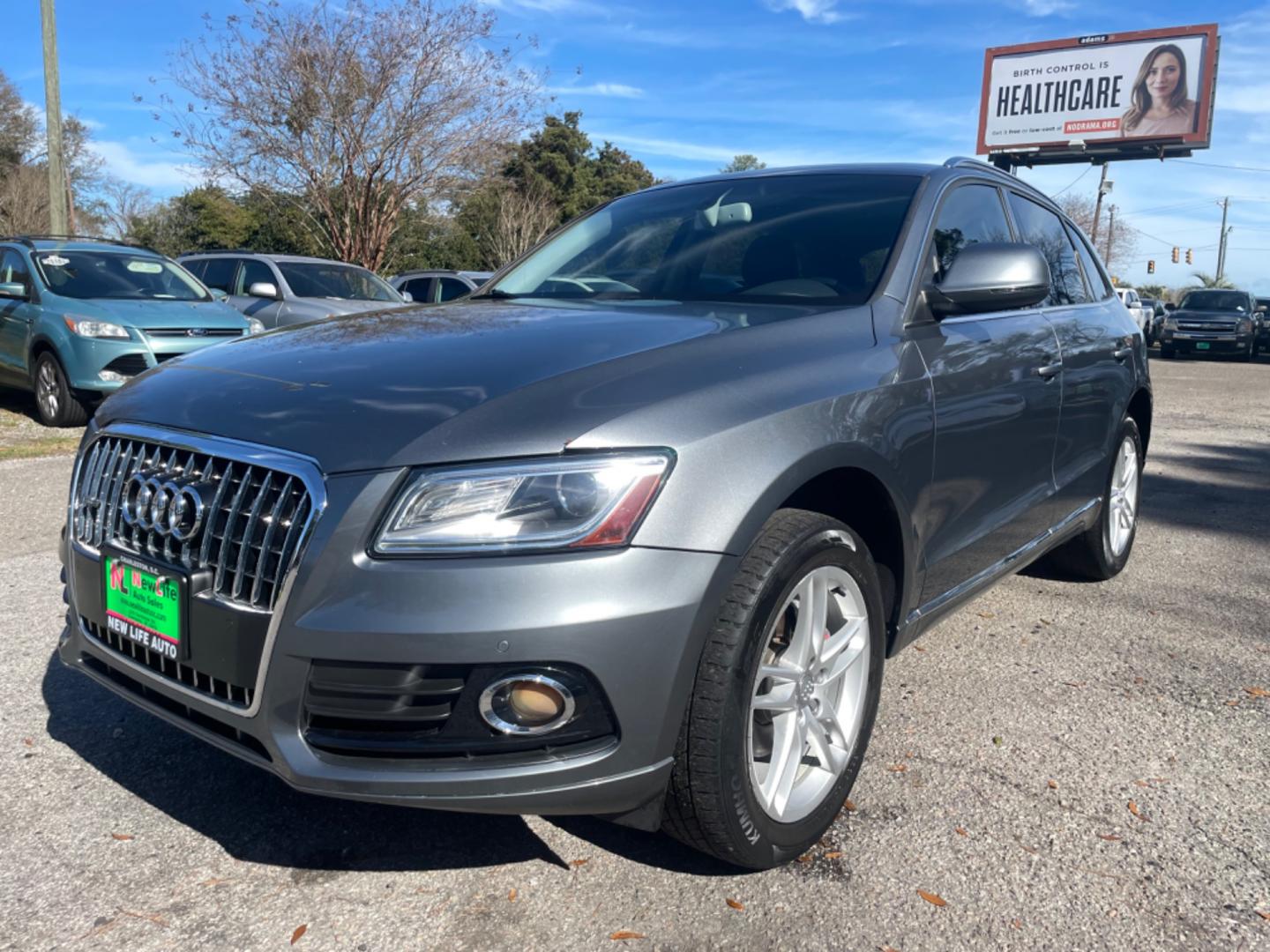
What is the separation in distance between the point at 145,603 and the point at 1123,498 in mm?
4402

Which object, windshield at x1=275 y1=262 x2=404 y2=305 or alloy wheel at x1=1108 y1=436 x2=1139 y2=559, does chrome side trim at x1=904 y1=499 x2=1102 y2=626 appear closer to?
alloy wheel at x1=1108 y1=436 x2=1139 y2=559

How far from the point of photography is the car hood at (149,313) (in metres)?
8.84

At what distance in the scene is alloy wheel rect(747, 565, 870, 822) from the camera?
2344 millimetres

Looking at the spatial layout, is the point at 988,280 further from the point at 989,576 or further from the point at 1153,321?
the point at 1153,321

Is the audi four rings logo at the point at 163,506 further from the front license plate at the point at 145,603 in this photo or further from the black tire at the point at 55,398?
the black tire at the point at 55,398

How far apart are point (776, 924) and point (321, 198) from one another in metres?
19.7

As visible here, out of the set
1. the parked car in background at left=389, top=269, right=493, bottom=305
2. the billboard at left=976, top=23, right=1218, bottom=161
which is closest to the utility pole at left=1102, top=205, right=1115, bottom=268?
the billboard at left=976, top=23, right=1218, bottom=161

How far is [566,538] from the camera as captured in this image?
6.30 feet

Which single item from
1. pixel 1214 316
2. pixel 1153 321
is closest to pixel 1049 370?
pixel 1214 316

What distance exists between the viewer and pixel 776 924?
2197 mm

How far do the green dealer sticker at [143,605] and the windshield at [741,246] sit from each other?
159 cm

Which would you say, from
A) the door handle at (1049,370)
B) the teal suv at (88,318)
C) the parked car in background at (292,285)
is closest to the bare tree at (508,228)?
the parked car in background at (292,285)

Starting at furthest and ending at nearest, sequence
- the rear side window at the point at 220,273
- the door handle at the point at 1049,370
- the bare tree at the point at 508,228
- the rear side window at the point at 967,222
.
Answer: the bare tree at the point at 508,228
the rear side window at the point at 220,273
the door handle at the point at 1049,370
the rear side window at the point at 967,222

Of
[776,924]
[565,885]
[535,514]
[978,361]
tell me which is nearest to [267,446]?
[535,514]
